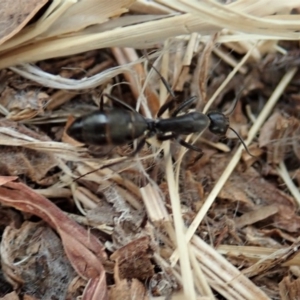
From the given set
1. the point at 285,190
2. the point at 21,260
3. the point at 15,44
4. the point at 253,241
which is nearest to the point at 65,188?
the point at 21,260

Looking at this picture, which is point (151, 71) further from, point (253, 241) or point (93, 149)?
point (253, 241)

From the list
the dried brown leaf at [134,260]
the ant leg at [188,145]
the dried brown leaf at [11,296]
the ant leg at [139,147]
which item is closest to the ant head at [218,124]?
the ant leg at [188,145]

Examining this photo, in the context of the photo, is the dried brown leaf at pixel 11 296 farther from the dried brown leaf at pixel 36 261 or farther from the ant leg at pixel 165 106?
the ant leg at pixel 165 106

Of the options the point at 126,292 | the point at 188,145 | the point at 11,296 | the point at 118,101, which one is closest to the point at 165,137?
the point at 188,145

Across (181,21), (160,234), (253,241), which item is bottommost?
(253,241)

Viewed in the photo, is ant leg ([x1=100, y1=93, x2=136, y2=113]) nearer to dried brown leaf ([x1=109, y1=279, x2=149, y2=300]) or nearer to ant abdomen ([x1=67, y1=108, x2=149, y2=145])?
ant abdomen ([x1=67, y1=108, x2=149, y2=145])

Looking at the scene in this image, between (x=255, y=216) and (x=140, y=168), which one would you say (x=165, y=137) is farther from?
(x=255, y=216)
